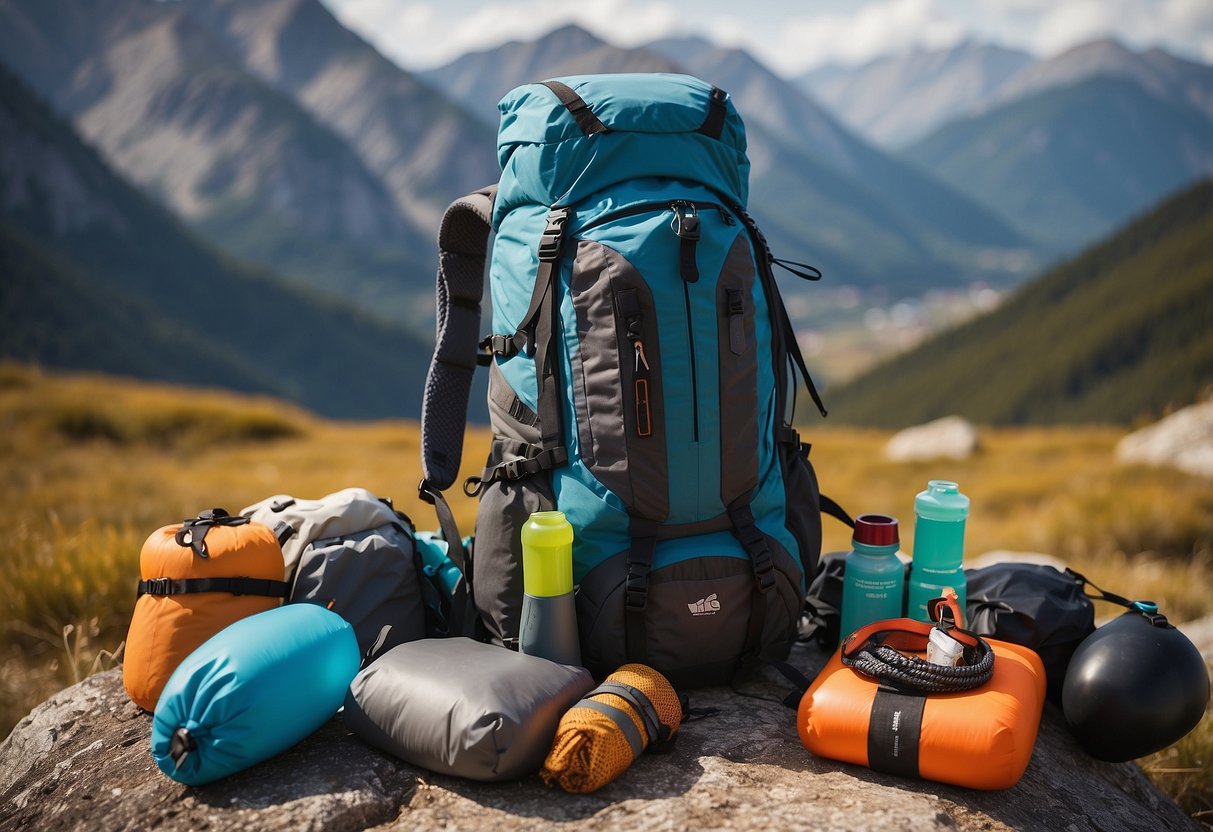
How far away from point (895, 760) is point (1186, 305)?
117 metres

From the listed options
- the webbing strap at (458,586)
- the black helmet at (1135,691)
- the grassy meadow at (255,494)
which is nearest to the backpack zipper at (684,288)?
the webbing strap at (458,586)

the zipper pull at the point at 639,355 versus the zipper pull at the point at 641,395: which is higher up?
the zipper pull at the point at 639,355

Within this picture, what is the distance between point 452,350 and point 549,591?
1473mm

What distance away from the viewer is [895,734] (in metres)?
2.67

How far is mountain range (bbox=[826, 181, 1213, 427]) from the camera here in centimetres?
9650

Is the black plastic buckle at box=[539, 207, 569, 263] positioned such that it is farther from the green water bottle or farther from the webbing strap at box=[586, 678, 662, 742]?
the webbing strap at box=[586, 678, 662, 742]

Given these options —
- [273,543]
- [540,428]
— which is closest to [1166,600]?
[540,428]

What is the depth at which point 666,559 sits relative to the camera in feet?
10.3

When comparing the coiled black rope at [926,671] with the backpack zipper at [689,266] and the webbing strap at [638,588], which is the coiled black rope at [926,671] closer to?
the webbing strap at [638,588]

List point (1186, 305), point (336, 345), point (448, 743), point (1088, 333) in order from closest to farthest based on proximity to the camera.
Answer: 1. point (448, 743)
2. point (1186, 305)
3. point (1088, 333)
4. point (336, 345)

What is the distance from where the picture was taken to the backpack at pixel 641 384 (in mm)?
3123

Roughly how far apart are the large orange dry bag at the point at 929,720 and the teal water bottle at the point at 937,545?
20.4 inches

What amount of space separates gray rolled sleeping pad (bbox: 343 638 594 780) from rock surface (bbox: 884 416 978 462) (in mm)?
12458

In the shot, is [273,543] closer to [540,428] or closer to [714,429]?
[540,428]
